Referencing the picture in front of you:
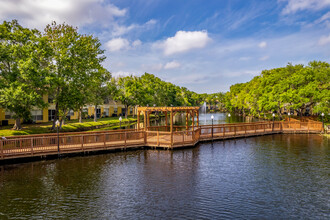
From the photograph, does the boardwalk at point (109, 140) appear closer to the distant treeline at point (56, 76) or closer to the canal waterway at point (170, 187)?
the canal waterway at point (170, 187)

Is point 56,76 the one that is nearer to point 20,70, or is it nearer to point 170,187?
point 20,70

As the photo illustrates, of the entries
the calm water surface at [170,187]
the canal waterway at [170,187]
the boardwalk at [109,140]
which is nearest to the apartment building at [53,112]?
the boardwalk at [109,140]

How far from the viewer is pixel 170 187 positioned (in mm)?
13570

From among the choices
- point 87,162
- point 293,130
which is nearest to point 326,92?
point 293,130

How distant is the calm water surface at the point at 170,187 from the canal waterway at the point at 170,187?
0.04m

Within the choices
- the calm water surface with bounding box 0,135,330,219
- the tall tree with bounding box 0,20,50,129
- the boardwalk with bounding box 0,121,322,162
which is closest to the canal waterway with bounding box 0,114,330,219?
the calm water surface with bounding box 0,135,330,219

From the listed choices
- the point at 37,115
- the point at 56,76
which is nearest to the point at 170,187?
the point at 56,76

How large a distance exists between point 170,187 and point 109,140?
1171 cm

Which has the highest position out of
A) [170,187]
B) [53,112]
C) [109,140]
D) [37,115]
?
[53,112]

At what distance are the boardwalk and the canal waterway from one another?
1357mm

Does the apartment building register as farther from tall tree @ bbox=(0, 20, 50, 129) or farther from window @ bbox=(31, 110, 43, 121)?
tall tree @ bbox=(0, 20, 50, 129)

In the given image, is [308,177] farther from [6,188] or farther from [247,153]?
[6,188]

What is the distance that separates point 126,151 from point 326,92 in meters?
40.7

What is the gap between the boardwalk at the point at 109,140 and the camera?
1950 cm
